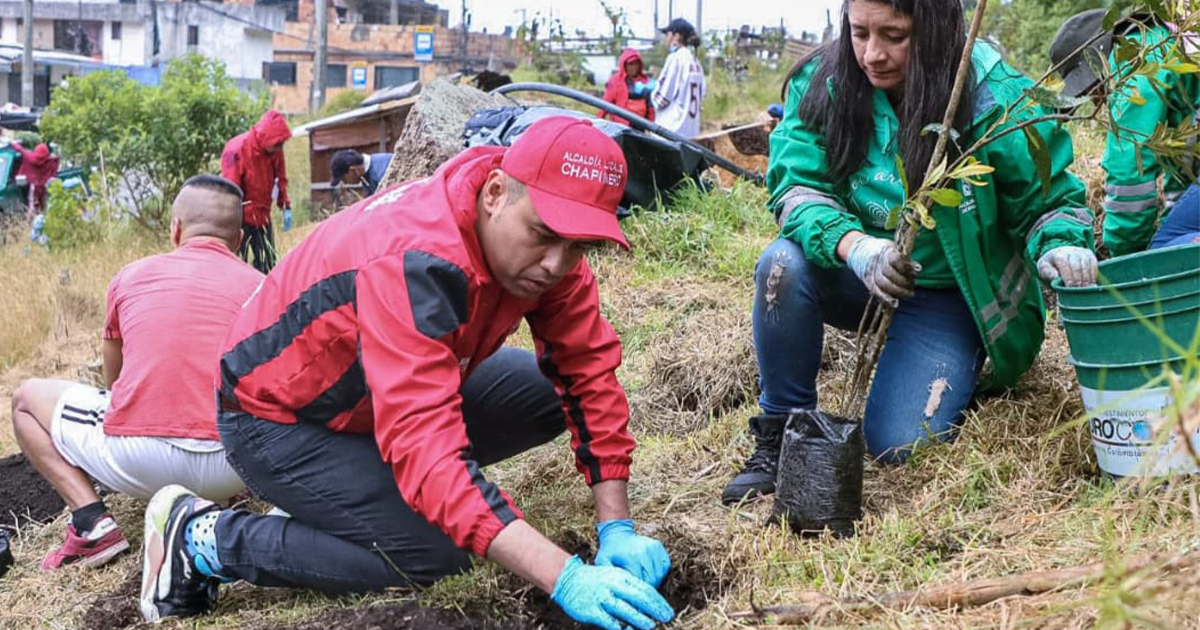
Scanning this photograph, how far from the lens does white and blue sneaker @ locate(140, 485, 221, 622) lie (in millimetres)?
2805

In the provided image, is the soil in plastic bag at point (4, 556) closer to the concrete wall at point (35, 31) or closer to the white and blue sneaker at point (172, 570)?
the white and blue sneaker at point (172, 570)

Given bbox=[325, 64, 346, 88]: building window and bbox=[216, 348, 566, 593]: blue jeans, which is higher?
bbox=[325, 64, 346, 88]: building window

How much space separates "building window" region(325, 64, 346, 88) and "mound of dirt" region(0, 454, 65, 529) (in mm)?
49967

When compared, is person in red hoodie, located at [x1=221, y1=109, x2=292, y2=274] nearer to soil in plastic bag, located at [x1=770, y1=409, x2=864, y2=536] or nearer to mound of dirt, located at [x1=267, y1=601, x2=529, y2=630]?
mound of dirt, located at [x1=267, y1=601, x2=529, y2=630]

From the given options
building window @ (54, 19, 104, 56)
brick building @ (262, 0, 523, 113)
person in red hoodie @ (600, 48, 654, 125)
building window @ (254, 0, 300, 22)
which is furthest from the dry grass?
building window @ (254, 0, 300, 22)

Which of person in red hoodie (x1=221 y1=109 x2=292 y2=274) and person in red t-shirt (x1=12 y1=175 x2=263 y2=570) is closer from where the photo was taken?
person in red t-shirt (x1=12 y1=175 x2=263 y2=570)

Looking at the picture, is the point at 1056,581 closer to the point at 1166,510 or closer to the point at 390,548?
the point at 1166,510

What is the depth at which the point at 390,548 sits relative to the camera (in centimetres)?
269

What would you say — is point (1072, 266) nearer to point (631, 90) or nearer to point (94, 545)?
point (94, 545)

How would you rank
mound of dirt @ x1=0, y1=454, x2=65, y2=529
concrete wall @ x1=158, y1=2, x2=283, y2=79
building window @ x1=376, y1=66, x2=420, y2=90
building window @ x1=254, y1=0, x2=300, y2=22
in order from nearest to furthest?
mound of dirt @ x1=0, y1=454, x2=65, y2=529 < concrete wall @ x1=158, y1=2, x2=283, y2=79 < building window @ x1=376, y1=66, x2=420, y2=90 < building window @ x1=254, y1=0, x2=300, y2=22

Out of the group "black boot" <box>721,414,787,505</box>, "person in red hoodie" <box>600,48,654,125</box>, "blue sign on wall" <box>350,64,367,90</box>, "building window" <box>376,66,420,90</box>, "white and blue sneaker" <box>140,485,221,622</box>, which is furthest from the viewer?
"building window" <box>376,66,420,90</box>

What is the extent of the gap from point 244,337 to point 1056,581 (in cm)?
183

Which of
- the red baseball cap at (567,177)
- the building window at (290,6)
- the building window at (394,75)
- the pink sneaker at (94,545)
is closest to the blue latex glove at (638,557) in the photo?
the red baseball cap at (567,177)

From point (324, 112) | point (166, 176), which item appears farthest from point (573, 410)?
point (324, 112)
